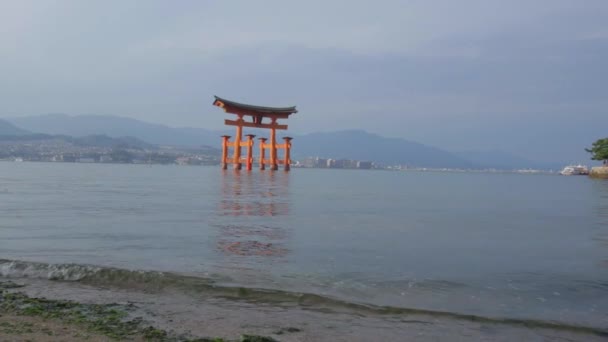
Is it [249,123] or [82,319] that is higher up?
[249,123]

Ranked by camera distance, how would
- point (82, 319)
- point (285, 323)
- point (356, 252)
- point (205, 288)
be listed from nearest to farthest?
point (82, 319) → point (285, 323) → point (205, 288) → point (356, 252)

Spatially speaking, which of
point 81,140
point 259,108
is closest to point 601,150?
point 259,108

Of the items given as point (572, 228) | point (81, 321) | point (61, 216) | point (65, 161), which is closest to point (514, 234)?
point (572, 228)

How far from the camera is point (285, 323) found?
378 cm

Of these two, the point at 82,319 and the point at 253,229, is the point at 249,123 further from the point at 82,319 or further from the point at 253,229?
the point at 82,319

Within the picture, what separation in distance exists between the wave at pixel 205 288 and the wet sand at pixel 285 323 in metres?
0.08

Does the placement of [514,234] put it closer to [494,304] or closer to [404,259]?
[404,259]

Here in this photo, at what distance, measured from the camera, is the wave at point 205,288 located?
13.3 ft

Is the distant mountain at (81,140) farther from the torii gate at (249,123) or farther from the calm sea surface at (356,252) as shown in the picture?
the calm sea surface at (356,252)

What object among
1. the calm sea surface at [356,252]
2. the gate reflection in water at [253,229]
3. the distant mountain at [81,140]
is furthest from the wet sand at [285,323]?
the distant mountain at [81,140]

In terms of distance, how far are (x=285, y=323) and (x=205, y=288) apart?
125cm

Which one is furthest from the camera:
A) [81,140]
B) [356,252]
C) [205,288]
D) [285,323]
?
[81,140]

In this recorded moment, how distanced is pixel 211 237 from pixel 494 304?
4.35 meters

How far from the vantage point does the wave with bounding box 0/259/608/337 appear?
404cm
